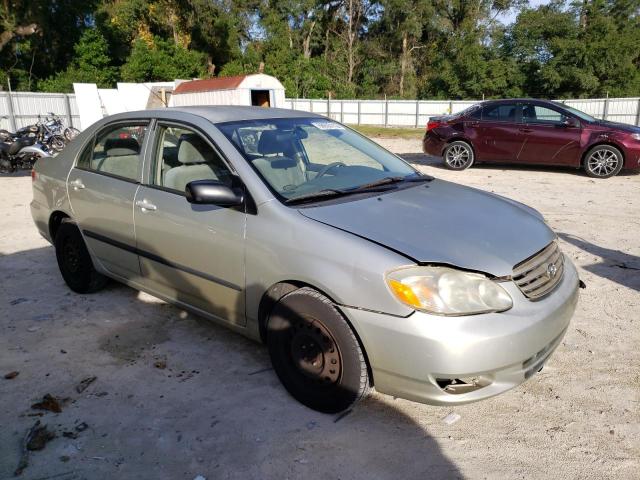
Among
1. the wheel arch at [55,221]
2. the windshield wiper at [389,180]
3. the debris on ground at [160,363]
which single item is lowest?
the debris on ground at [160,363]

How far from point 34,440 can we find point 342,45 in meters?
51.1

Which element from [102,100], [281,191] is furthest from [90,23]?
[281,191]

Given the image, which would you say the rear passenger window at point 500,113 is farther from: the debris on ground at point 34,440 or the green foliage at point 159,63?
the green foliage at point 159,63

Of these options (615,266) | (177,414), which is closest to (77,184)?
(177,414)

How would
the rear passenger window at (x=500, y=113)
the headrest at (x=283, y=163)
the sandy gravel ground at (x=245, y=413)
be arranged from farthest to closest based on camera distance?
the rear passenger window at (x=500, y=113)
the headrest at (x=283, y=163)
the sandy gravel ground at (x=245, y=413)

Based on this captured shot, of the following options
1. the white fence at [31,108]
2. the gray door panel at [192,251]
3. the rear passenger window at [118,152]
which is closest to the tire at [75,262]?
the rear passenger window at [118,152]

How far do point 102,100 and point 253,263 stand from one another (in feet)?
67.7

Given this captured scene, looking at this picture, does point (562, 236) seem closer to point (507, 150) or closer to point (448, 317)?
point (448, 317)

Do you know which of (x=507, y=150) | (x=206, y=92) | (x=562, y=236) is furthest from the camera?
(x=206, y=92)

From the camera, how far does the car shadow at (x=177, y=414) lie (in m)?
2.45

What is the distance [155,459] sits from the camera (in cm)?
249

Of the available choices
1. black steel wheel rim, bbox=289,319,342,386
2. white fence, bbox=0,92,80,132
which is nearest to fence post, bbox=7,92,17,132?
white fence, bbox=0,92,80,132

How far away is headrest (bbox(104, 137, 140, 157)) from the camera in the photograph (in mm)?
3850

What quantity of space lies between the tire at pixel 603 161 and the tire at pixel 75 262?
946 cm
